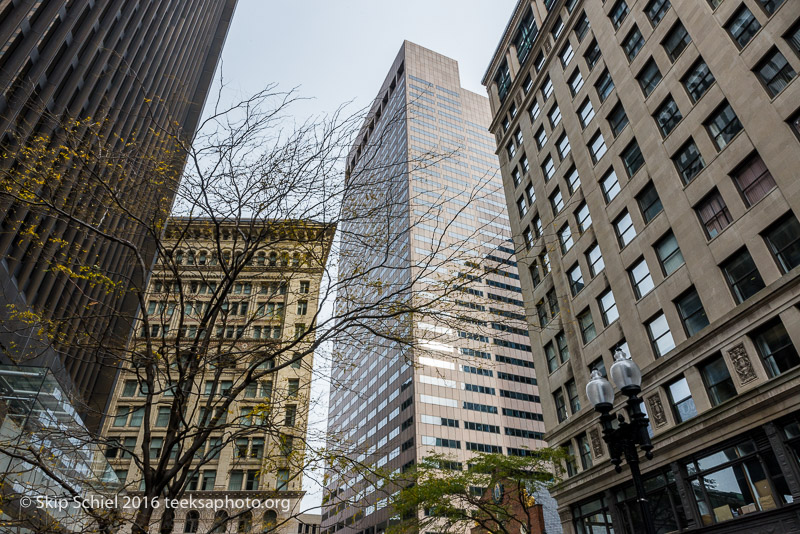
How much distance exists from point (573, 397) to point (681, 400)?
919 cm

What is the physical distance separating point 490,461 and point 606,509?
22.1 feet

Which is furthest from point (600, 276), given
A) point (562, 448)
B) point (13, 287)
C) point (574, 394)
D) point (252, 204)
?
point (13, 287)

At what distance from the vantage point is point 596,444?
28234mm

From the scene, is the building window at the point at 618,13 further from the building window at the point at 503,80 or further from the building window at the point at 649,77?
the building window at the point at 503,80

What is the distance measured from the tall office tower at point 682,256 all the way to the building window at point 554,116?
812mm

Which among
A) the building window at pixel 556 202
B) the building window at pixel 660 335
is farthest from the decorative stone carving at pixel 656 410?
the building window at pixel 556 202

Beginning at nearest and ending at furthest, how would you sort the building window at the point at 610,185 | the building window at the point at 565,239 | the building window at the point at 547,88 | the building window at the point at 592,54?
the building window at the point at 610,185, the building window at the point at 565,239, the building window at the point at 592,54, the building window at the point at 547,88

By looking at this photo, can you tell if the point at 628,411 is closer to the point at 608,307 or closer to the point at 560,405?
the point at 608,307

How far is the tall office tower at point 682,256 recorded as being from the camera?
19.5 meters

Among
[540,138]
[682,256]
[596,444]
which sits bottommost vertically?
[596,444]

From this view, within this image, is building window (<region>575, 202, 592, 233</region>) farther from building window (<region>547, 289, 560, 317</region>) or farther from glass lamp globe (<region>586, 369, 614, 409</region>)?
glass lamp globe (<region>586, 369, 614, 409</region>)

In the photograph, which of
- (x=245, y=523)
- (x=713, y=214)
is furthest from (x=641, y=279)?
(x=245, y=523)

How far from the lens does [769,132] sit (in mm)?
20781

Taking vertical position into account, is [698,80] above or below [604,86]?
below
